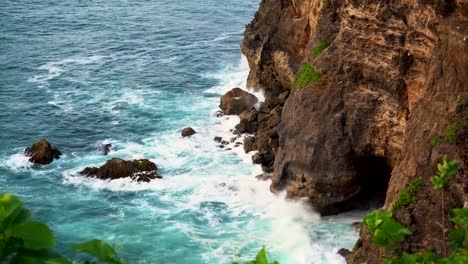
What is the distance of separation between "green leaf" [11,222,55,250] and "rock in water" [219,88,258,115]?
43.2m

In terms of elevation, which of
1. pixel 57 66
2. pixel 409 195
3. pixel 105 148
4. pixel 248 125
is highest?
pixel 409 195

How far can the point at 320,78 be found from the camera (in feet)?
110

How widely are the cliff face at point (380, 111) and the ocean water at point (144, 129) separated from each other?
2.09m

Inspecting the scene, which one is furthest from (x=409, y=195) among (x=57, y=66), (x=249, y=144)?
(x=57, y=66)

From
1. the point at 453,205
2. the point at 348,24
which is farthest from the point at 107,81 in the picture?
the point at 453,205

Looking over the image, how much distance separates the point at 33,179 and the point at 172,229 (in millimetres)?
11656

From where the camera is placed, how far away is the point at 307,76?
112ft

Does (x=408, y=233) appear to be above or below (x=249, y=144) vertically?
above

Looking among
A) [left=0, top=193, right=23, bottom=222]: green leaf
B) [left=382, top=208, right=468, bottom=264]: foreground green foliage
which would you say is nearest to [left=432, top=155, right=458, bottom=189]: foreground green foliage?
[left=382, top=208, right=468, bottom=264]: foreground green foliage

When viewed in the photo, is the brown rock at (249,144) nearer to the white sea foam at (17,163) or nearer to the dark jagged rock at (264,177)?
the dark jagged rock at (264,177)

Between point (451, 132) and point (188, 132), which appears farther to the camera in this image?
point (188, 132)

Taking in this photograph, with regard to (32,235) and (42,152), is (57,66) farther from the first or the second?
(32,235)

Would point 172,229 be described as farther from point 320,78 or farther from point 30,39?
point 30,39

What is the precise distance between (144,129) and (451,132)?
1082 inches
